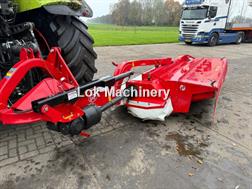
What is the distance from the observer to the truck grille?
11969 millimetres

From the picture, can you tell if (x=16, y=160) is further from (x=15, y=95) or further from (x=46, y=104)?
(x=46, y=104)

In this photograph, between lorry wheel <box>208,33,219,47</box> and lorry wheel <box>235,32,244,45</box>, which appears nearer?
lorry wheel <box>208,33,219,47</box>

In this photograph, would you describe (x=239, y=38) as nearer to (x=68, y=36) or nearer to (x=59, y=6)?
(x=68, y=36)

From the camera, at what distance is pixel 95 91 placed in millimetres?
1899

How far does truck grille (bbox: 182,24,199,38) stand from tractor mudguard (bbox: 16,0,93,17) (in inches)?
439

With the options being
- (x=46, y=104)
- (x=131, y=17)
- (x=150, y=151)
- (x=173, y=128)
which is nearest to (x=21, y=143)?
(x=46, y=104)

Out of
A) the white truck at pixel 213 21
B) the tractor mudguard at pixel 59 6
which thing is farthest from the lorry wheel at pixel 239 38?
the tractor mudguard at pixel 59 6

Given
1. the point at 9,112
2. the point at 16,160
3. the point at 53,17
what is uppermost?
the point at 53,17

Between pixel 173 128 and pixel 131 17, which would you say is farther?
pixel 131 17

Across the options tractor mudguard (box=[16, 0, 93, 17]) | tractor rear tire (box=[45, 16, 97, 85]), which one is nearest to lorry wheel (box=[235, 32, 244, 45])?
tractor rear tire (box=[45, 16, 97, 85])

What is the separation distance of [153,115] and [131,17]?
66.5m

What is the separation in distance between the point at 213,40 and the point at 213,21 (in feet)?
4.13

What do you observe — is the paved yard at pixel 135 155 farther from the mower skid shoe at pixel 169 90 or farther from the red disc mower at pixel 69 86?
the red disc mower at pixel 69 86

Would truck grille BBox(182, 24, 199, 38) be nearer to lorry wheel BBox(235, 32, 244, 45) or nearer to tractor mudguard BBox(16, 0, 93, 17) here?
lorry wheel BBox(235, 32, 244, 45)
